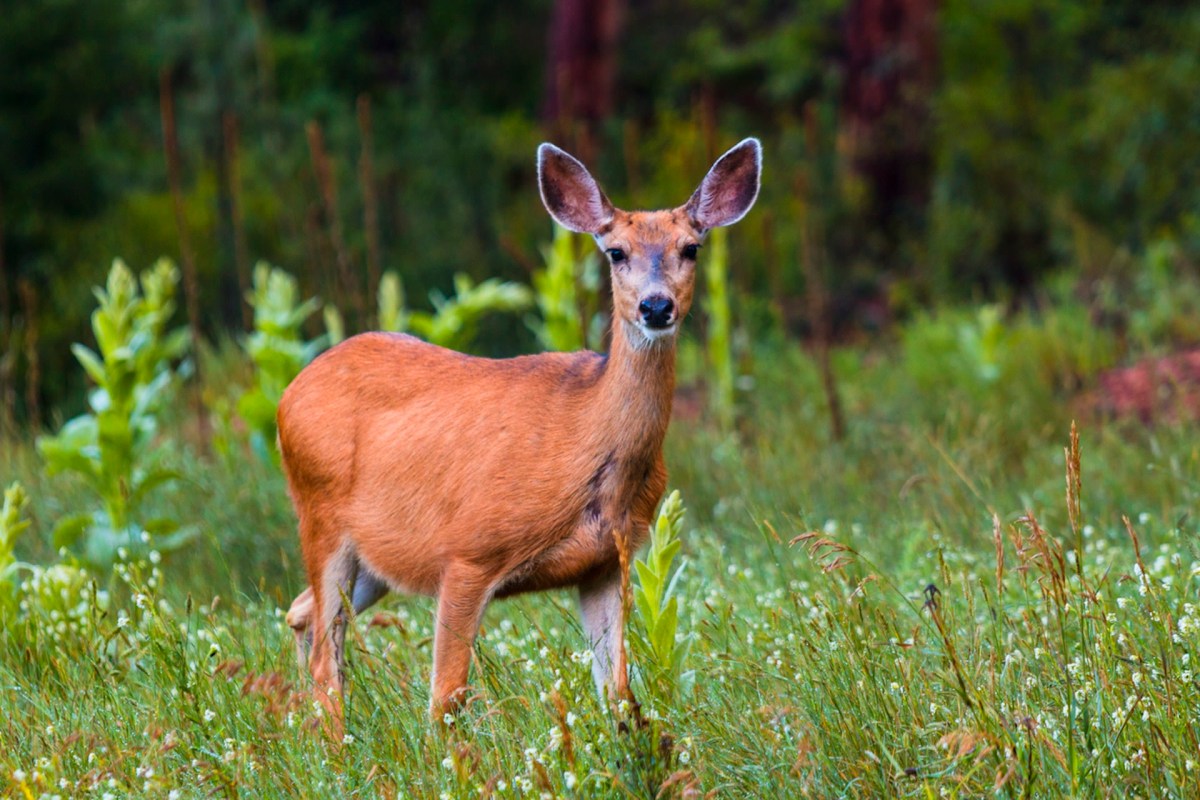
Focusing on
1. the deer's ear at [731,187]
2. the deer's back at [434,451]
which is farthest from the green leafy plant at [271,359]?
the deer's ear at [731,187]

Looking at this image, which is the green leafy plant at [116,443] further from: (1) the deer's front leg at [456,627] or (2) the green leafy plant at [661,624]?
(2) the green leafy plant at [661,624]

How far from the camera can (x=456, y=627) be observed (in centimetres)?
415

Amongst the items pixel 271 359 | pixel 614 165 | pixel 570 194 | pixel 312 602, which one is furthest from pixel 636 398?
pixel 614 165

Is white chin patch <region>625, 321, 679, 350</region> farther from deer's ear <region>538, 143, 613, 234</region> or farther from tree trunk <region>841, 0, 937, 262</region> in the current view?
tree trunk <region>841, 0, 937, 262</region>

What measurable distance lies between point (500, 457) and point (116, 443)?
2.45m

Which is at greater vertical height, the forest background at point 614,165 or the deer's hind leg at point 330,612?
the deer's hind leg at point 330,612

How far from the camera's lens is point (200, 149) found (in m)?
18.5

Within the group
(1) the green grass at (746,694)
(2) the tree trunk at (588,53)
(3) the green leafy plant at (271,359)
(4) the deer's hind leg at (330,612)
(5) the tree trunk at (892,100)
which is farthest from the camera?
(2) the tree trunk at (588,53)

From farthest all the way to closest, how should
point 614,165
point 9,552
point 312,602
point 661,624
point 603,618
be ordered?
point 614,165 → point 9,552 → point 312,602 → point 603,618 → point 661,624

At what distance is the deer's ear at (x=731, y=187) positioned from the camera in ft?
15.2

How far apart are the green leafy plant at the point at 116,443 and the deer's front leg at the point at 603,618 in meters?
2.26

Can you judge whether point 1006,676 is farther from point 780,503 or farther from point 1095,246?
point 1095,246

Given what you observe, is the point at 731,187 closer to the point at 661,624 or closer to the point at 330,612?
the point at 661,624

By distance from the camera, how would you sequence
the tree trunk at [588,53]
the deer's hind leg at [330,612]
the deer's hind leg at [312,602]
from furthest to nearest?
the tree trunk at [588,53], the deer's hind leg at [312,602], the deer's hind leg at [330,612]
